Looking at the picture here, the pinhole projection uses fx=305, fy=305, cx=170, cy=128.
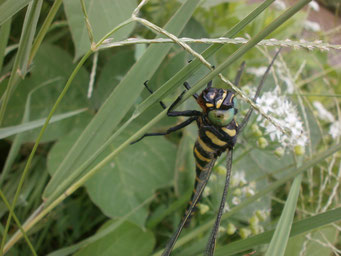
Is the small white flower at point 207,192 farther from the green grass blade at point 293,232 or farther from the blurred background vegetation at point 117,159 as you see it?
the green grass blade at point 293,232

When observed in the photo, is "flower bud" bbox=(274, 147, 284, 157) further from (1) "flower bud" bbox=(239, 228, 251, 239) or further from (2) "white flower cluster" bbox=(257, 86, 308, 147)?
(1) "flower bud" bbox=(239, 228, 251, 239)

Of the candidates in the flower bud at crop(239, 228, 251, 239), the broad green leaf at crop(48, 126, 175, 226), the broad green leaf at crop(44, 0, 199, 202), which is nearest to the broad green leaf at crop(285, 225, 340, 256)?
the flower bud at crop(239, 228, 251, 239)

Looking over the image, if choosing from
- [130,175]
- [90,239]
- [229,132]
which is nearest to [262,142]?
[229,132]

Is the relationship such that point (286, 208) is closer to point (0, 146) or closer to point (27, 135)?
point (27, 135)

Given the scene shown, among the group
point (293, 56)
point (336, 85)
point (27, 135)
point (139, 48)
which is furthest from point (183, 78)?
point (336, 85)

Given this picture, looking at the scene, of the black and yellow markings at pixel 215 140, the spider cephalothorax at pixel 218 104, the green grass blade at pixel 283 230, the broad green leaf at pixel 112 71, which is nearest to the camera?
the green grass blade at pixel 283 230

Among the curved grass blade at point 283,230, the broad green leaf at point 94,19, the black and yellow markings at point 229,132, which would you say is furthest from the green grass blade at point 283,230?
the broad green leaf at point 94,19
